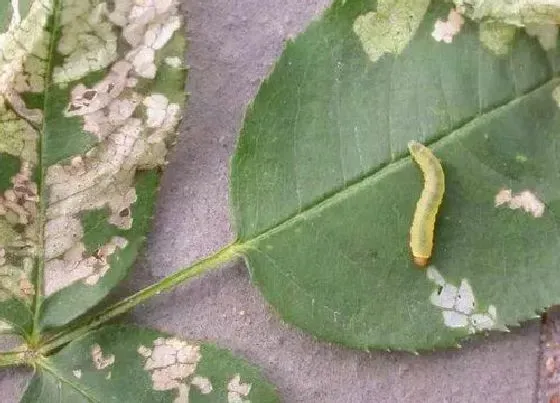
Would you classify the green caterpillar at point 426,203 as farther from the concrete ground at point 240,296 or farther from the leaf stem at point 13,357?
the leaf stem at point 13,357

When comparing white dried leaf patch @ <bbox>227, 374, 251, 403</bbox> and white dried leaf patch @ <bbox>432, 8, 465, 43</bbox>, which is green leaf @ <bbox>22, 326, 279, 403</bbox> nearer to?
white dried leaf patch @ <bbox>227, 374, 251, 403</bbox>

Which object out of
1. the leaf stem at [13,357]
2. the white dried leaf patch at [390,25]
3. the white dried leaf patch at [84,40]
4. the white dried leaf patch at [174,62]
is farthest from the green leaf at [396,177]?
the leaf stem at [13,357]

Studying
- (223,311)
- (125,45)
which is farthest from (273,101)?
(223,311)

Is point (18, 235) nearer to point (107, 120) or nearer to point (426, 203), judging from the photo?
point (107, 120)

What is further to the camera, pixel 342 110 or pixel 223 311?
pixel 223 311

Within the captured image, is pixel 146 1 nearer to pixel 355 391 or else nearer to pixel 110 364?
pixel 110 364

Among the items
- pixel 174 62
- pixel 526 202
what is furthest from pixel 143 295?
pixel 526 202
